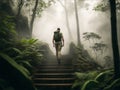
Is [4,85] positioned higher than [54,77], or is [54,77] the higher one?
[4,85]

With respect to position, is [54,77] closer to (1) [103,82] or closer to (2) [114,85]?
(1) [103,82]

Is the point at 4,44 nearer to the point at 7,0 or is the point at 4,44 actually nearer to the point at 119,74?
the point at 119,74

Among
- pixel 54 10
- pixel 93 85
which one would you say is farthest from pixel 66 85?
pixel 54 10

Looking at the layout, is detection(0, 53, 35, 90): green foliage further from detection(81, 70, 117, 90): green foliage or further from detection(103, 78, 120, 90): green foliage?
detection(103, 78, 120, 90): green foliage

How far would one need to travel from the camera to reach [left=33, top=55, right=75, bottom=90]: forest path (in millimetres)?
12977

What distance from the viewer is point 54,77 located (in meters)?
14.2

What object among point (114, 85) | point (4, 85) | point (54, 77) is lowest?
point (54, 77)

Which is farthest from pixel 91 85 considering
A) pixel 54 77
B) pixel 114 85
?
pixel 54 77

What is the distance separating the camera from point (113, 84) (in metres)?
10.8

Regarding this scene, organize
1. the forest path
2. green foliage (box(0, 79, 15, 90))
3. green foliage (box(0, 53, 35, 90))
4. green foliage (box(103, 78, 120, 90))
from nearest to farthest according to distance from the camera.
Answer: green foliage (box(0, 79, 15, 90))
green foliage (box(103, 78, 120, 90))
green foliage (box(0, 53, 35, 90))
the forest path

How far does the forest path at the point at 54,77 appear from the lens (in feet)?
42.6

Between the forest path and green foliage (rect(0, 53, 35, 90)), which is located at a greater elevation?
green foliage (rect(0, 53, 35, 90))

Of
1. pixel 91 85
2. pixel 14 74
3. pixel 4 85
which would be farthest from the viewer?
pixel 91 85

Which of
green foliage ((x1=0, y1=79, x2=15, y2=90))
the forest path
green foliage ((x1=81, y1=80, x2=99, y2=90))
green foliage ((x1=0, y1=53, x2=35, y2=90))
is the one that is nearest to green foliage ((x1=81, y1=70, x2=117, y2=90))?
green foliage ((x1=81, y1=80, x2=99, y2=90))
